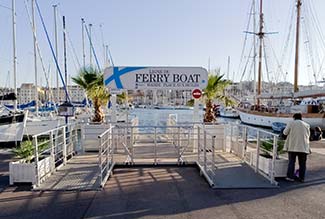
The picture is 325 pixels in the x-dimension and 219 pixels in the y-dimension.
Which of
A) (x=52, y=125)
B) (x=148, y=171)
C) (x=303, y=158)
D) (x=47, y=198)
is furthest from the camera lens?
(x=52, y=125)

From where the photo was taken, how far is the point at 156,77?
1079 cm

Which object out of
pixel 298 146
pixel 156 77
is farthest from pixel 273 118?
pixel 298 146

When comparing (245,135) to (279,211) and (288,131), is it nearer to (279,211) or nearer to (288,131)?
(288,131)

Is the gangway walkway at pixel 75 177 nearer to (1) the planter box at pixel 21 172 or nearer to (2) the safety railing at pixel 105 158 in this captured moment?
(2) the safety railing at pixel 105 158

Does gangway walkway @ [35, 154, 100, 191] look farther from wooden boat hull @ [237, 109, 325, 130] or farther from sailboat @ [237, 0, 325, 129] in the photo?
wooden boat hull @ [237, 109, 325, 130]

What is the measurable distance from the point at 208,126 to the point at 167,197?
5549 mm

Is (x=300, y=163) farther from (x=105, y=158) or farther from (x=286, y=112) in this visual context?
(x=286, y=112)

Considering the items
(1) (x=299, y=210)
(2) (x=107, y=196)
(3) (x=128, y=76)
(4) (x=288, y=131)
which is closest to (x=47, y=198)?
(2) (x=107, y=196)

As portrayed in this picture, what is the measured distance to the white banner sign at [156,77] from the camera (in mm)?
10742

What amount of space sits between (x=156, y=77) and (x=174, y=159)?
332cm

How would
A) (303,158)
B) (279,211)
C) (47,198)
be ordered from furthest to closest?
(303,158)
(47,198)
(279,211)

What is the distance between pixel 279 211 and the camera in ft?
16.1

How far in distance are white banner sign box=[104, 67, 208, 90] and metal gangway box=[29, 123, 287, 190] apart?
1.66 m

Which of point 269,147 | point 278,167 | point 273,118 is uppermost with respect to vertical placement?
point 269,147
